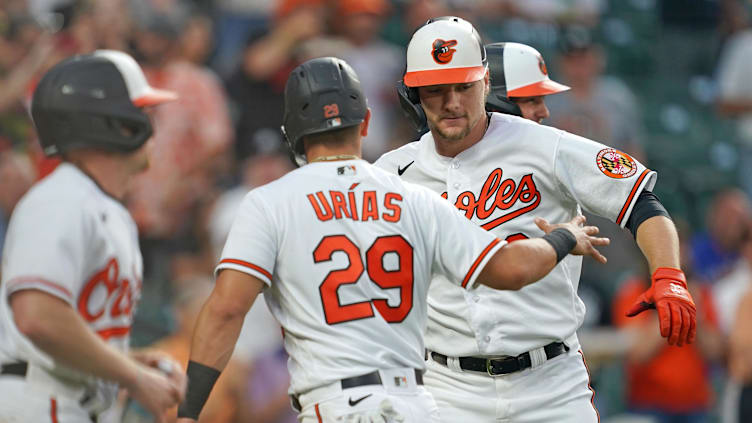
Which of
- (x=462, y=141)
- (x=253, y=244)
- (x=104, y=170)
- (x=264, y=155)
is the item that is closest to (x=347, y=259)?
(x=253, y=244)

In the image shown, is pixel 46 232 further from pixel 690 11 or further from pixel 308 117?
pixel 690 11

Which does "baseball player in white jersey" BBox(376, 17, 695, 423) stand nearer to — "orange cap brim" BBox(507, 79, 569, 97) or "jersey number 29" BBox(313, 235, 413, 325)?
"orange cap brim" BBox(507, 79, 569, 97)

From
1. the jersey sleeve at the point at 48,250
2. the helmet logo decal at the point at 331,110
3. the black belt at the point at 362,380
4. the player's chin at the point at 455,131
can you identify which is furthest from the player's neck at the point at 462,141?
the jersey sleeve at the point at 48,250

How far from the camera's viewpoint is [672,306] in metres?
3.72

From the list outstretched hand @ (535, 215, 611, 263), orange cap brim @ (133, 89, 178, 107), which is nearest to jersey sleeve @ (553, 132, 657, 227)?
outstretched hand @ (535, 215, 611, 263)

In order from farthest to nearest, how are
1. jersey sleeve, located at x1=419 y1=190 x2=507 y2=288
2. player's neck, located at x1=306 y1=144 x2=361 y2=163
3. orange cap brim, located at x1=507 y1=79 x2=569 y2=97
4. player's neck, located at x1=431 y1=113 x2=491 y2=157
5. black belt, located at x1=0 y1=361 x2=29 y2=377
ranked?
orange cap brim, located at x1=507 y1=79 x2=569 y2=97 → player's neck, located at x1=431 y1=113 x2=491 y2=157 → player's neck, located at x1=306 y1=144 x2=361 y2=163 → jersey sleeve, located at x1=419 y1=190 x2=507 y2=288 → black belt, located at x1=0 y1=361 x2=29 y2=377

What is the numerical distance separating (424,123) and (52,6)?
158 inches

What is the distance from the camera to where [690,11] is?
517 inches

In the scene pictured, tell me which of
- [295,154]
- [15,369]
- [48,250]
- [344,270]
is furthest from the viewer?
[295,154]

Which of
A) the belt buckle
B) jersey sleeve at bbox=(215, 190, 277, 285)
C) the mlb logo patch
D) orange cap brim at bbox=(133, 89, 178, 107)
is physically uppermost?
orange cap brim at bbox=(133, 89, 178, 107)

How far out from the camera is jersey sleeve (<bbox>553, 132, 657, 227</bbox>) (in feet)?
13.3

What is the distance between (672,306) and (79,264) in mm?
2030

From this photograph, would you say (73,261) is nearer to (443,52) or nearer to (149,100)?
(149,100)

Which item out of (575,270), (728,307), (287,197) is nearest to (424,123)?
(575,270)
